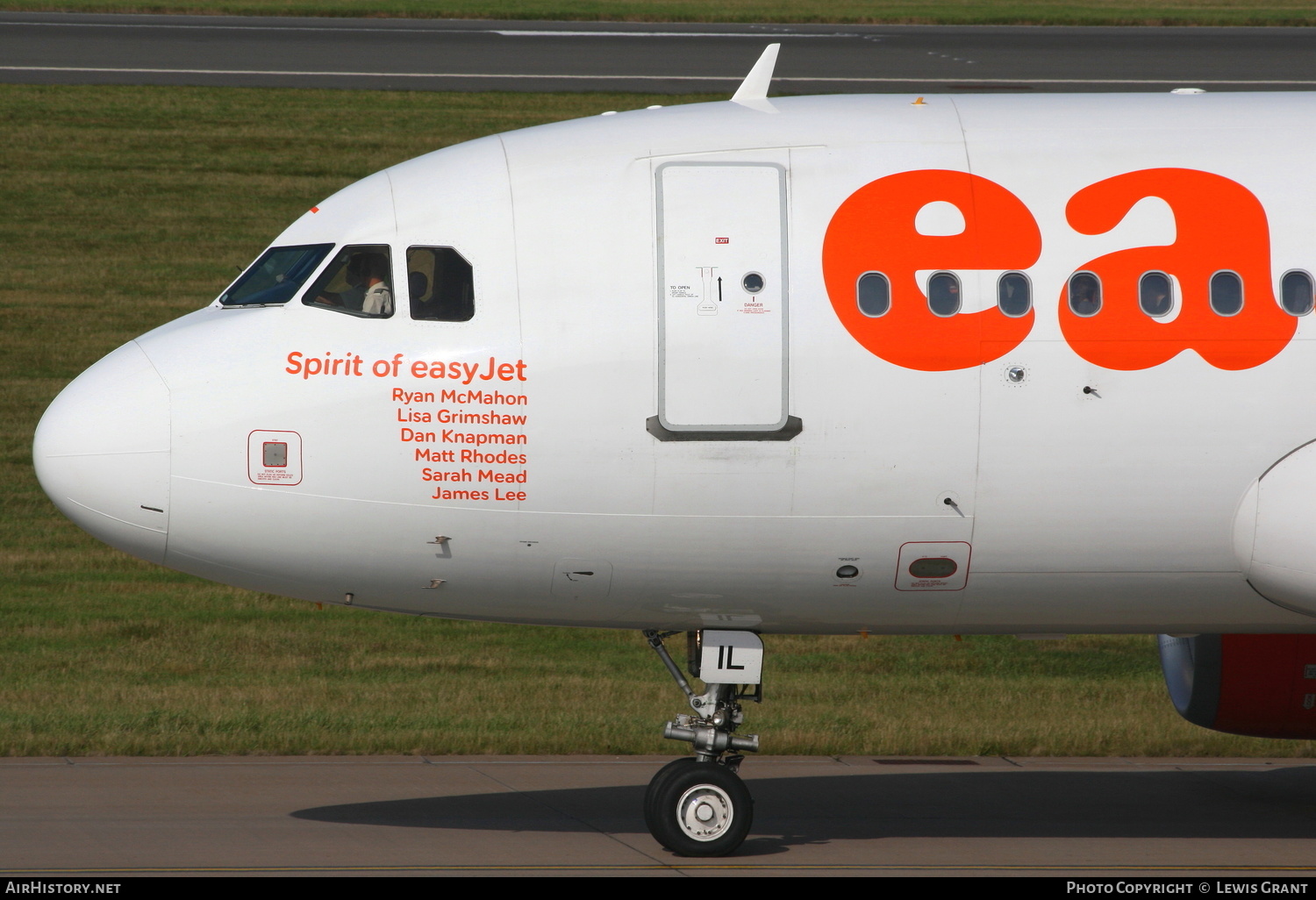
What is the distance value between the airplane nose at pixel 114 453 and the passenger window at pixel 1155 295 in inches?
229

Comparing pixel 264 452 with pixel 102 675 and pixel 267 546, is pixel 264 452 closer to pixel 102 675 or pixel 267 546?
pixel 267 546

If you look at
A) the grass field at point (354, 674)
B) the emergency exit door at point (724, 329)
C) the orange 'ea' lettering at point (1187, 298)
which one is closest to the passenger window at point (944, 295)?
the orange 'ea' lettering at point (1187, 298)

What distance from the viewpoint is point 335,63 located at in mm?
36688

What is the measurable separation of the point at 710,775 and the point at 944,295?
3.37 meters

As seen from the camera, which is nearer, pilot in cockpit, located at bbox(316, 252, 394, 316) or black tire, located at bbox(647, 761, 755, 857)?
pilot in cockpit, located at bbox(316, 252, 394, 316)

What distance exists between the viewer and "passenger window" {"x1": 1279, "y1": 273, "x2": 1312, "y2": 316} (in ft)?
33.6

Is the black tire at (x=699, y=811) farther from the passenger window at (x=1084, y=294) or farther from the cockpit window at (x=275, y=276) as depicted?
the cockpit window at (x=275, y=276)

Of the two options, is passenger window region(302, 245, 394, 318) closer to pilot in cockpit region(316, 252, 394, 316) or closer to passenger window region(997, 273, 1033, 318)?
pilot in cockpit region(316, 252, 394, 316)

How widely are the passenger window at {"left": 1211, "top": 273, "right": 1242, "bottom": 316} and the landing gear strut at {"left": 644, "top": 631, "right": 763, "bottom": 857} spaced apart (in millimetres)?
3500

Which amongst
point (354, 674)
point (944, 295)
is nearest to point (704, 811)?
point (944, 295)

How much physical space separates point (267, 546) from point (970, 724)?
25.2 feet

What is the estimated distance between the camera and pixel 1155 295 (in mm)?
10211

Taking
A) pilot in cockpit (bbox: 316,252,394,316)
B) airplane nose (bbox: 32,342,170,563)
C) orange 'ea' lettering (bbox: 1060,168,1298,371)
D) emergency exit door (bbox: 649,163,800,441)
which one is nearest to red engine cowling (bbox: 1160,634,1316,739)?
orange 'ea' lettering (bbox: 1060,168,1298,371)

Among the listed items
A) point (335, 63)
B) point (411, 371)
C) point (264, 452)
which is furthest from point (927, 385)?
point (335, 63)
